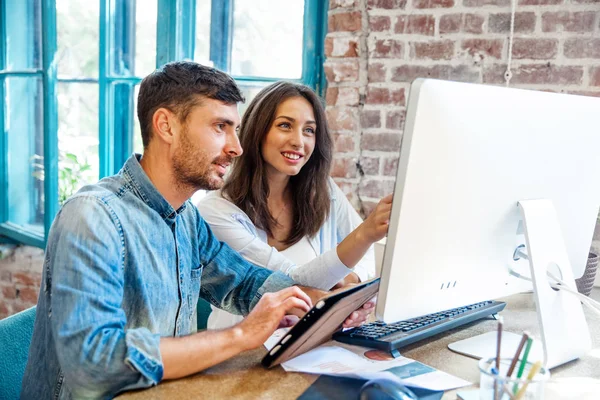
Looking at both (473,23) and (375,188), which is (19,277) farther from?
(473,23)

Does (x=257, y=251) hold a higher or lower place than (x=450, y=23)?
lower

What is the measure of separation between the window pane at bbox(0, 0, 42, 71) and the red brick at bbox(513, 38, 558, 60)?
229 cm

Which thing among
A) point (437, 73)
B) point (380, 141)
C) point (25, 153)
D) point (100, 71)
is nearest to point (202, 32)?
point (100, 71)

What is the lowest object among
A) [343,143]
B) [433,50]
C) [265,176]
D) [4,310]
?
[4,310]

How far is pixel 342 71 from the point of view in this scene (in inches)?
91.2

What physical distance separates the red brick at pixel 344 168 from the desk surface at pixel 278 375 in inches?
39.5

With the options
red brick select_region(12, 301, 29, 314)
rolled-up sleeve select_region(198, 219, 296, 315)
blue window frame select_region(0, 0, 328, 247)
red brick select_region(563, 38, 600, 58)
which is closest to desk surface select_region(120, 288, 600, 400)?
rolled-up sleeve select_region(198, 219, 296, 315)

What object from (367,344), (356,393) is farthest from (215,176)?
(356,393)

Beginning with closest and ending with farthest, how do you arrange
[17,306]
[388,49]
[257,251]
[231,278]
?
[231,278]
[257,251]
[388,49]
[17,306]

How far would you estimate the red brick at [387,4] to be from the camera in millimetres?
A: 2193

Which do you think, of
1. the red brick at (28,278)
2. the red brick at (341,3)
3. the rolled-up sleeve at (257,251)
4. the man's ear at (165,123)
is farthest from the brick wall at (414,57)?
the red brick at (28,278)

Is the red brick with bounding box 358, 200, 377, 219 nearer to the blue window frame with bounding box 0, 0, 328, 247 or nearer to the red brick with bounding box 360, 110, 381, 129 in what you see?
the red brick with bounding box 360, 110, 381, 129

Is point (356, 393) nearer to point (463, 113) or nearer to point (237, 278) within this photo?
point (463, 113)

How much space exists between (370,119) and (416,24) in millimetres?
361
